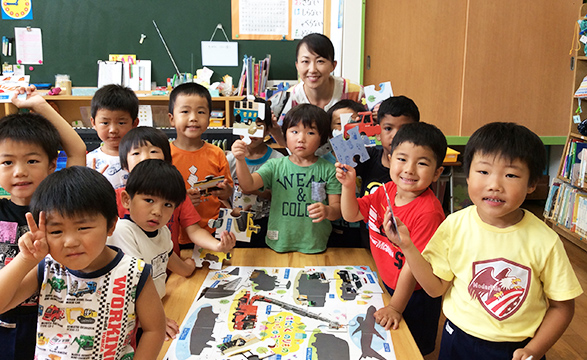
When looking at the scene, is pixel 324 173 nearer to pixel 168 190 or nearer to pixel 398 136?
pixel 398 136

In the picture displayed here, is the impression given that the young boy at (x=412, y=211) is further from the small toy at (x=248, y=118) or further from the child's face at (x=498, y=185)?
the small toy at (x=248, y=118)

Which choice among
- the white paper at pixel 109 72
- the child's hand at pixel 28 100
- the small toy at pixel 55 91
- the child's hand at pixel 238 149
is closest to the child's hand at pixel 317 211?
the child's hand at pixel 238 149

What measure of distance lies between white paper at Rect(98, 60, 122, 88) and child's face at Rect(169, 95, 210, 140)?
3.13 metres

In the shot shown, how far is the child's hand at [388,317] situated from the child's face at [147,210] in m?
0.69

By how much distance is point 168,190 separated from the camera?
1.34 meters

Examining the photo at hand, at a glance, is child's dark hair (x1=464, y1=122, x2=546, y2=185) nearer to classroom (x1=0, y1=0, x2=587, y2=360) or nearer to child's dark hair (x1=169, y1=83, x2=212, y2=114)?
classroom (x1=0, y1=0, x2=587, y2=360)

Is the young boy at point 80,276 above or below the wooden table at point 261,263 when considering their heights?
above

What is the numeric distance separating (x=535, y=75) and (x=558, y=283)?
11.8ft

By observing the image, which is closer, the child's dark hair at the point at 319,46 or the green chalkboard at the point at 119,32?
the child's dark hair at the point at 319,46

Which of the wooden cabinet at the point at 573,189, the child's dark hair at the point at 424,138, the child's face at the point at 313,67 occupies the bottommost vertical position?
the wooden cabinet at the point at 573,189

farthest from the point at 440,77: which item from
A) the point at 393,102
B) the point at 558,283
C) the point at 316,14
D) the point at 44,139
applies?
the point at 44,139

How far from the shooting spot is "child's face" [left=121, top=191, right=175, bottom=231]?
132cm

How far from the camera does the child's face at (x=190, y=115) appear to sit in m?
1.92

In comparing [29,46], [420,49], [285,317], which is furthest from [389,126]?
[29,46]
